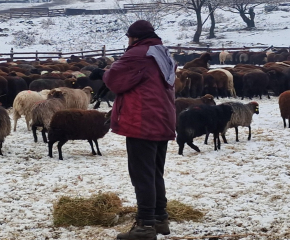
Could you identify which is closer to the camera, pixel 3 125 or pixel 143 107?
pixel 143 107

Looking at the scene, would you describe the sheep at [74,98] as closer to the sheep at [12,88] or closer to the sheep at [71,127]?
the sheep at [71,127]

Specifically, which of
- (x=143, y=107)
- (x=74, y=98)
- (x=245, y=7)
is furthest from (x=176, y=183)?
(x=245, y=7)

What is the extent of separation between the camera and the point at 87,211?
521 cm

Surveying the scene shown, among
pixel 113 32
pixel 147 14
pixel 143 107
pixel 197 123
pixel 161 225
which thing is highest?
pixel 143 107

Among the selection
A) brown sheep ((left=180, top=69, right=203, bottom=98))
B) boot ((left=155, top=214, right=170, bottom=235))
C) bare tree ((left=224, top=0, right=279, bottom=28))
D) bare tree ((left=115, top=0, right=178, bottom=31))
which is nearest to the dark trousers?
boot ((left=155, top=214, right=170, bottom=235))

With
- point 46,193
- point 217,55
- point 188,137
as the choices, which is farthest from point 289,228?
point 217,55

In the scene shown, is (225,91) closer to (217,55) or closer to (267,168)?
(267,168)

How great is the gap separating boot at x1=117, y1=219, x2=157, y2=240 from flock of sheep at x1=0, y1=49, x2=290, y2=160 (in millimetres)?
1069

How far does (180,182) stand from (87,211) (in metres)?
2.18

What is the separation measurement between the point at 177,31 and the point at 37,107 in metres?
47.8

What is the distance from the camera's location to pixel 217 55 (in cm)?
3809

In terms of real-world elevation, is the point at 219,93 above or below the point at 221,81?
below

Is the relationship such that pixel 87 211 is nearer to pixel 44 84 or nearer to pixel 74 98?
pixel 74 98

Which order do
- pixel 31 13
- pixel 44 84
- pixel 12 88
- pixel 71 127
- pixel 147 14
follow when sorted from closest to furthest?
pixel 71 127
pixel 44 84
pixel 12 88
pixel 147 14
pixel 31 13
